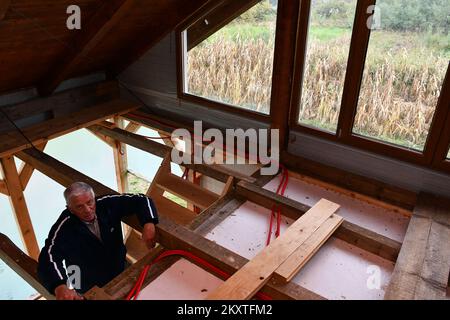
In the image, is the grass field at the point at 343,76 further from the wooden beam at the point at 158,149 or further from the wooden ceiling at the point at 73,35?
the wooden beam at the point at 158,149

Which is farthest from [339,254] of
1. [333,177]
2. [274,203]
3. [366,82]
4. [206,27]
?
[206,27]

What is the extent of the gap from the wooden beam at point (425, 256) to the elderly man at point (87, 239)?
4.64 ft

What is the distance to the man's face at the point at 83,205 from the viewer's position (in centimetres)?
205

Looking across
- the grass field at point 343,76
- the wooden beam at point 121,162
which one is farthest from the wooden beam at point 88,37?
the wooden beam at point 121,162

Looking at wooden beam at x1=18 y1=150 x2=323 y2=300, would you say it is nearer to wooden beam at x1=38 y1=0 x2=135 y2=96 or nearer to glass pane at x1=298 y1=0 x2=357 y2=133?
wooden beam at x1=38 y1=0 x2=135 y2=96

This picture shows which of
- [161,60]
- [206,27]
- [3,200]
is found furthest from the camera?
[3,200]

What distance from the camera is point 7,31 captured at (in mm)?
2459

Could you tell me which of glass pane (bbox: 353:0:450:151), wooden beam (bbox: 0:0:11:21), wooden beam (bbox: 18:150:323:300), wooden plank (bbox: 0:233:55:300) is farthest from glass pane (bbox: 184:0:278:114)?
wooden plank (bbox: 0:233:55:300)

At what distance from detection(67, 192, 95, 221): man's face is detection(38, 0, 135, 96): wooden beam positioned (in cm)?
142

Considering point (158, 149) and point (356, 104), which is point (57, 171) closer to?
point (158, 149)

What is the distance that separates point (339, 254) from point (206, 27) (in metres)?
2.39

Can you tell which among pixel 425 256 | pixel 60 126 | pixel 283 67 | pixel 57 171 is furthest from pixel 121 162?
pixel 425 256
